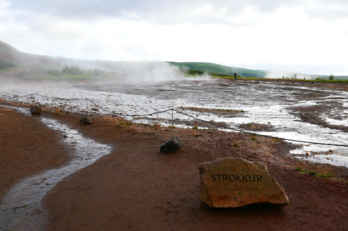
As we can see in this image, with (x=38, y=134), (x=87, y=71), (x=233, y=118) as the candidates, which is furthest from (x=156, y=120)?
(x=87, y=71)

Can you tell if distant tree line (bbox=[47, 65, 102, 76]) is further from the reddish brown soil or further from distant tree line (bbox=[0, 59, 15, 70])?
the reddish brown soil

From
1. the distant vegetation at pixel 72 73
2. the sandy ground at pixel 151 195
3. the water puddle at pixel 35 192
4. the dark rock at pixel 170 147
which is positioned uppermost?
the distant vegetation at pixel 72 73

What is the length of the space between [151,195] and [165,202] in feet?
1.57

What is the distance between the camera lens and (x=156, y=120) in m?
15.9

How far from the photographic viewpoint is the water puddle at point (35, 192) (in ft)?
17.0

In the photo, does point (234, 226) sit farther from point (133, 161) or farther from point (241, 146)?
point (241, 146)

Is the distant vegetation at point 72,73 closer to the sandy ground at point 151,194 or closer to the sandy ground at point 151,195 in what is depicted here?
the sandy ground at point 151,195

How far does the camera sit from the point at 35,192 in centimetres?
642

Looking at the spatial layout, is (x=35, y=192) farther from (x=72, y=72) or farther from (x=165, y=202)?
Result: (x=72, y=72)

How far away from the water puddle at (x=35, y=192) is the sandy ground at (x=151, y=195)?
0.25m

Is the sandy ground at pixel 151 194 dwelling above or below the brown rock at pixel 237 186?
below

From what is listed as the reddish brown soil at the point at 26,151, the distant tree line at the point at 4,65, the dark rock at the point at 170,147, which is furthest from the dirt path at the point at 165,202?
the distant tree line at the point at 4,65

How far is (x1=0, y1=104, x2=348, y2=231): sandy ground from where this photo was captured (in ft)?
16.3

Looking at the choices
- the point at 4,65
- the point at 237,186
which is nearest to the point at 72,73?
the point at 4,65
